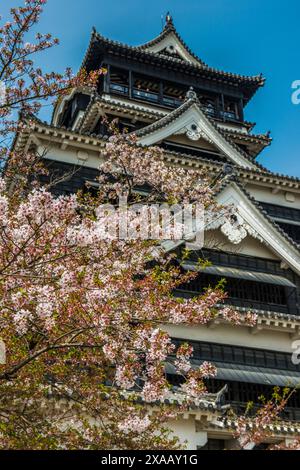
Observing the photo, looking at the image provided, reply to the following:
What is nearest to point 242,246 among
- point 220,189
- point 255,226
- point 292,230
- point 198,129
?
point 255,226

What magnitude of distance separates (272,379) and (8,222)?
1346 centimetres

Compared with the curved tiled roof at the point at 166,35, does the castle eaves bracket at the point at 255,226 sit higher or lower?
lower

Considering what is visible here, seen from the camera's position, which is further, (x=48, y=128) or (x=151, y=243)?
(x=48, y=128)

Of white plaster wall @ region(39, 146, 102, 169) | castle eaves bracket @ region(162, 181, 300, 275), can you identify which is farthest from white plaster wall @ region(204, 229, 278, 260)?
white plaster wall @ region(39, 146, 102, 169)

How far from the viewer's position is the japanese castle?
63.7ft

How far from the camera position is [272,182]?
86.8ft

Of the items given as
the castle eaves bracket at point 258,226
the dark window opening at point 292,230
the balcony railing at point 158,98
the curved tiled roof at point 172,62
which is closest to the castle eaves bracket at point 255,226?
the castle eaves bracket at point 258,226

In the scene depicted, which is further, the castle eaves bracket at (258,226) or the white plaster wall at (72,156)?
the white plaster wall at (72,156)

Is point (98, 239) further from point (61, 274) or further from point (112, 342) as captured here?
point (112, 342)

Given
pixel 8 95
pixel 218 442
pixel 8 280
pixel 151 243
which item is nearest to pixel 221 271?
pixel 218 442

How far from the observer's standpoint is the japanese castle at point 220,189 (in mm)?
19422

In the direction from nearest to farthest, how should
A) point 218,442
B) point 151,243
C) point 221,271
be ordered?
point 151,243
point 218,442
point 221,271

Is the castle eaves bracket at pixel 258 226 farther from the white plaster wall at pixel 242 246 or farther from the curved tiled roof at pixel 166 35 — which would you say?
the curved tiled roof at pixel 166 35

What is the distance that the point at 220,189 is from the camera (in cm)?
2225
